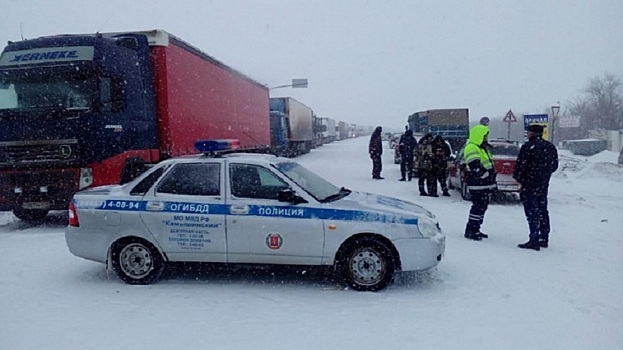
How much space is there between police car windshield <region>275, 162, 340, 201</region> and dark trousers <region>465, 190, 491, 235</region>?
2.70 meters

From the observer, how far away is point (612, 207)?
11.8m

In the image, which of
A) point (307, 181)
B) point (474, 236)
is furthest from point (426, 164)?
point (307, 181)

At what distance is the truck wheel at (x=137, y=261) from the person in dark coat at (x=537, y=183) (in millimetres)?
5289

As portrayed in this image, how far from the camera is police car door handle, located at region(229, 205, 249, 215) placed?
229 inches

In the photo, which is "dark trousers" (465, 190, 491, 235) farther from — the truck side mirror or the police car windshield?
the truck side mirror

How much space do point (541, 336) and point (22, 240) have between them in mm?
8102

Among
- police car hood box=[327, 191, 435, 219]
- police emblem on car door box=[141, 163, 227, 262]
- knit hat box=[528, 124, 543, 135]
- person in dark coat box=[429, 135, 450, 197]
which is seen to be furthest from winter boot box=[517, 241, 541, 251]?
person in dark coat box=[429, 135, 450, 197]

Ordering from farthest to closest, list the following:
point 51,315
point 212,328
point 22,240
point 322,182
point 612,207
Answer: point 612,207, point 22,240, point 322,182, point 51,315, point 212,328

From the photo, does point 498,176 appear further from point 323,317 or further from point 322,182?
point 323,317

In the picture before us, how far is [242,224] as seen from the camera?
581 centimetres

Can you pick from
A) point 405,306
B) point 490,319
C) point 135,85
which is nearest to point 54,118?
point 135,85

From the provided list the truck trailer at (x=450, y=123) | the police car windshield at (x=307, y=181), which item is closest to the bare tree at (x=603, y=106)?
the truck trailer at (x=450, y=123)

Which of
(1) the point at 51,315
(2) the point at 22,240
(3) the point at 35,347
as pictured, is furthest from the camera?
(2) the point at 22,240

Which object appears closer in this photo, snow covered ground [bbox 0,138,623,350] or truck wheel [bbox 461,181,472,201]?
snow covered ground [bbox 0,138,623,350]
